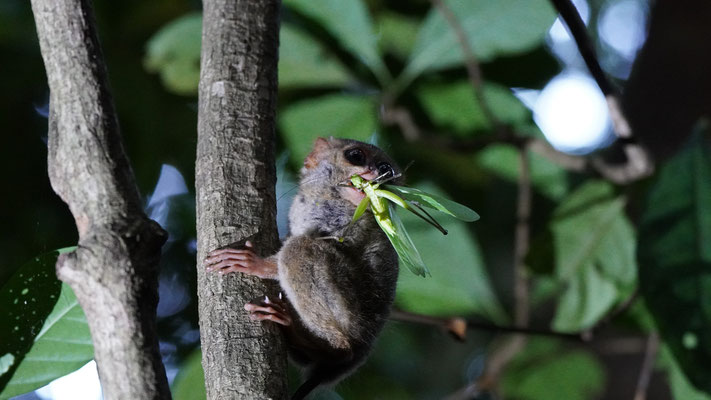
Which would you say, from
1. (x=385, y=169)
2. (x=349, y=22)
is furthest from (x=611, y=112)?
(x=349, y=22)

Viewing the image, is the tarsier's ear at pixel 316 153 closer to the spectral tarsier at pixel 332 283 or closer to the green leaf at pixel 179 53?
the spectral tarsier at pixel 332 283

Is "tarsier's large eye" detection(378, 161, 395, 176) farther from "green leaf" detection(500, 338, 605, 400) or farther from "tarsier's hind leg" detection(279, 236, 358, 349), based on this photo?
"green leaf" detection(500, 338, 605, 400)

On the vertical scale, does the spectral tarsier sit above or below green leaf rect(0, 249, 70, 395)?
below

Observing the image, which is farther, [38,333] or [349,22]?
[349,22]

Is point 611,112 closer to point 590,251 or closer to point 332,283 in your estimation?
point 590,251

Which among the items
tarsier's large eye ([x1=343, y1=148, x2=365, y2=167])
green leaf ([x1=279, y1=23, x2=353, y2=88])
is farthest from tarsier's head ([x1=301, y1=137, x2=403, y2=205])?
green leaf ([x1=279, y1=23, x2=353, y2=88])

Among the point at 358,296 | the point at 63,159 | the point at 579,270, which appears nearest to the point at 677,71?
the point at 579,270

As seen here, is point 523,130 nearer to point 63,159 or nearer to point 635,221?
point 635,221
